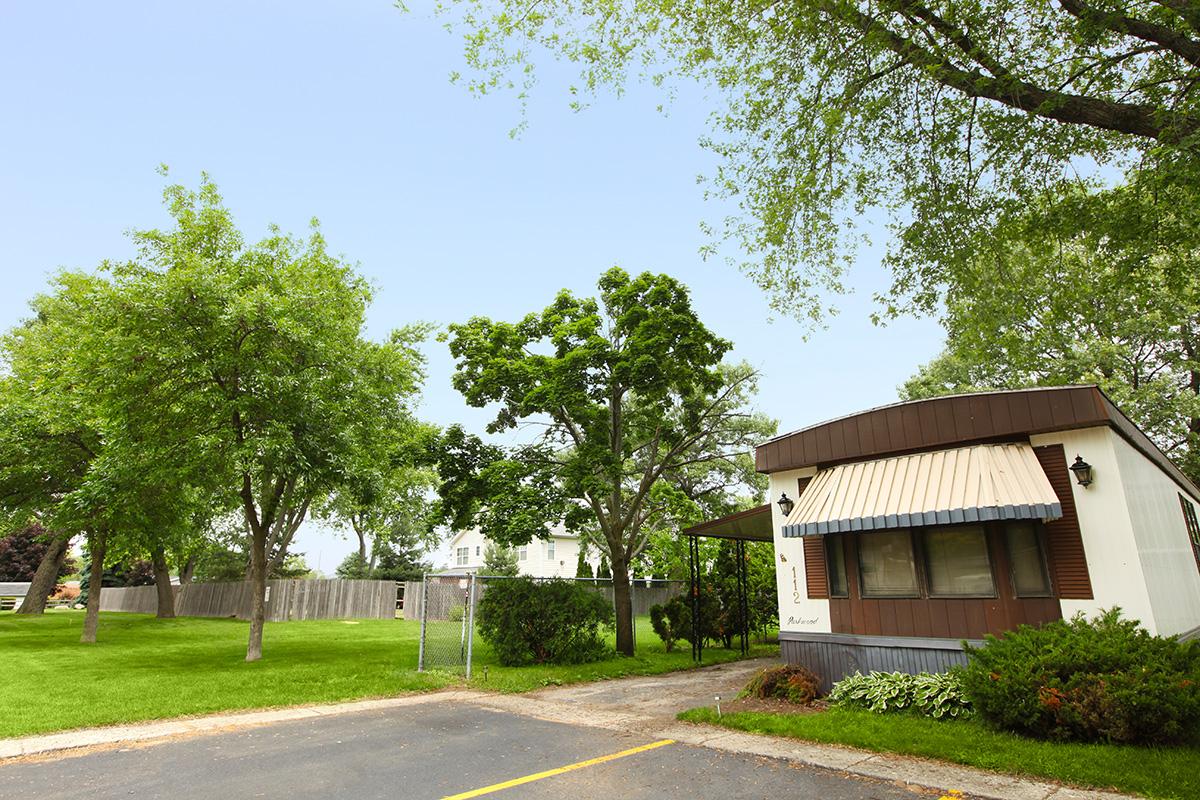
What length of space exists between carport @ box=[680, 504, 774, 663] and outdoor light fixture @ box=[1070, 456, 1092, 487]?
5.02 metres

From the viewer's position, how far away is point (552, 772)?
6098mm

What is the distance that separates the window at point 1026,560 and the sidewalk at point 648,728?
3.05m

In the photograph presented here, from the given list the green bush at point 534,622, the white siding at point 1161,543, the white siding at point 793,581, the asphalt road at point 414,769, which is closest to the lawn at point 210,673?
the green bush at point 534,622

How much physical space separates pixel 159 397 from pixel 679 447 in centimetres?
1286

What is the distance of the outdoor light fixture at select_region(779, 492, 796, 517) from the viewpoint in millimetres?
10180

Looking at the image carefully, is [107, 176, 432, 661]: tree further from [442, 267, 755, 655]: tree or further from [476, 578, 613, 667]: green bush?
[476, 578, 613, 667]: green bush

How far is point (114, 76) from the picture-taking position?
13250 millimetres

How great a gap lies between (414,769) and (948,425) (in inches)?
320

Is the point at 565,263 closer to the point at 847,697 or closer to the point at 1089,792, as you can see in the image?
the point at 847,697

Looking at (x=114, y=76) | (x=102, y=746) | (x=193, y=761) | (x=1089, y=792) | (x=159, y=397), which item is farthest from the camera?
(x=159, y=397)

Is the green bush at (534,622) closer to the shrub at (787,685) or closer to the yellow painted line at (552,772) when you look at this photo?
the shrub at (787,685)

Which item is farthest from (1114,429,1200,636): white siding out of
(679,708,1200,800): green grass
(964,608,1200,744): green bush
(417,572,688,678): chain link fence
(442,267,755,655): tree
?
(417,572,688,678): chain link fence

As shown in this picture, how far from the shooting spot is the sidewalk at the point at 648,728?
5.49m

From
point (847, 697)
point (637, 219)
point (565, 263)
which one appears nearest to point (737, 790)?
point (847, 697)
